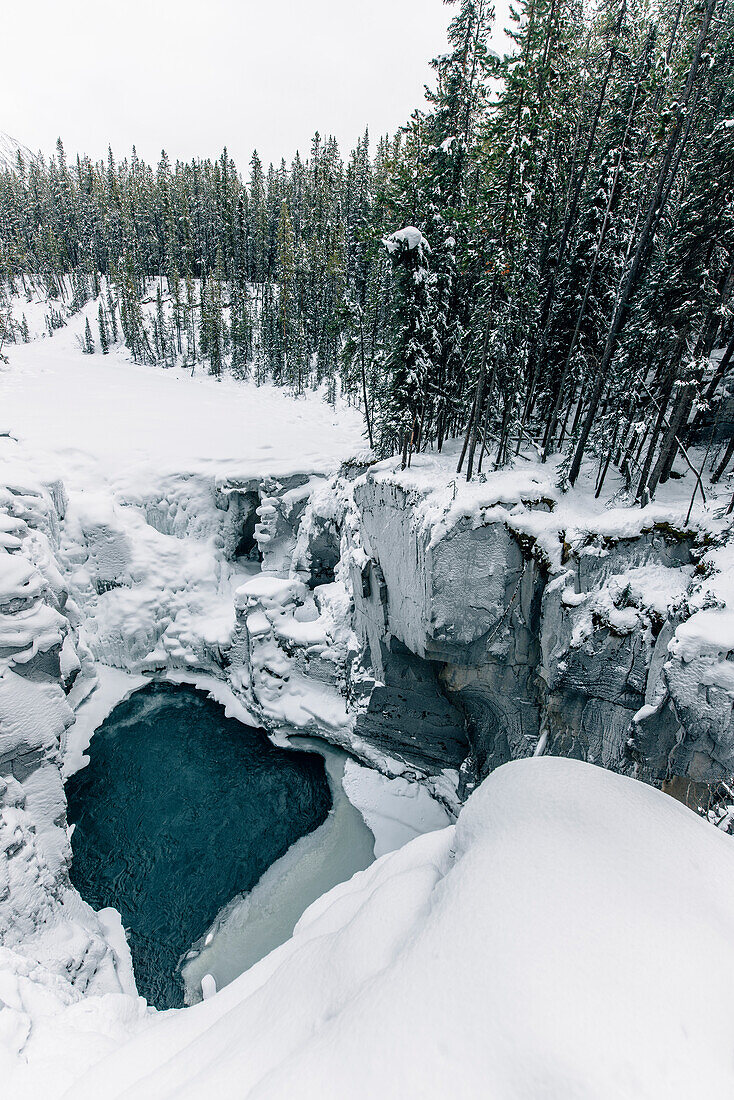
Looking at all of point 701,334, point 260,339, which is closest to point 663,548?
point 701,334

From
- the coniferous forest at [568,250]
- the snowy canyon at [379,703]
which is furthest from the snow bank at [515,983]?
the coniferous forest at [568,250]

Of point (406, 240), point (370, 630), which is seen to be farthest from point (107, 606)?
point (406, 240)

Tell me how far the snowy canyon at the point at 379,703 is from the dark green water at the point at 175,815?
0.80 m

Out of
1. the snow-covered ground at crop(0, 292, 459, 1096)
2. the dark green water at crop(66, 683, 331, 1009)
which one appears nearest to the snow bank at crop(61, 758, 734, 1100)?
the snow-covered ground at crop(0, 292, 459, 1096)

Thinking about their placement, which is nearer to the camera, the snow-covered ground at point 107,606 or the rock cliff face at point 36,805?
the rock cliff face at point 36,805

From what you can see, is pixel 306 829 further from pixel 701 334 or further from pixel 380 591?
pixel 701 334

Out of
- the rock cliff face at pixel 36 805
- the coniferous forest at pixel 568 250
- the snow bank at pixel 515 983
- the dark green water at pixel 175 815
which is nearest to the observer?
the snow bank at pixel 515 983

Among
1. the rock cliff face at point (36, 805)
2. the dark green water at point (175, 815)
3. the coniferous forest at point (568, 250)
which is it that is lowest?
the dark green water at point (175, 815)

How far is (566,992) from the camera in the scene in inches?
129

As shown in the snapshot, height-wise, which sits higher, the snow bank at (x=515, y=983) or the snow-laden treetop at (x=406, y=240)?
the snow-laden treetop at (x=406, y=240)

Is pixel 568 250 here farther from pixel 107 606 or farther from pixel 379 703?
pixel 107 606

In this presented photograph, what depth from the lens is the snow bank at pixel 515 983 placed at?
296 cm

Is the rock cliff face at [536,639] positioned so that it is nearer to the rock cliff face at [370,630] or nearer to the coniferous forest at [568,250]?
the rock cliff face at [370,630]

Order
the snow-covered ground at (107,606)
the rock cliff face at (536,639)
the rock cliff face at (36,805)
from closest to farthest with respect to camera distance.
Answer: the rock cliff face at (536,639)
the rock cliff face at (36,805)
the snow-covered ground at (107,606)
